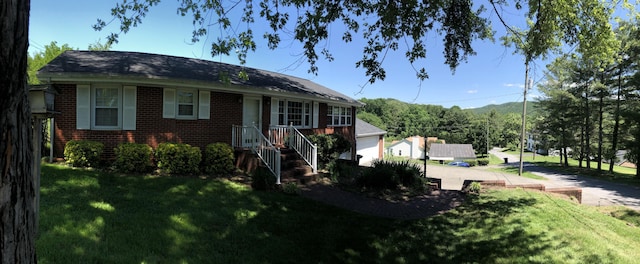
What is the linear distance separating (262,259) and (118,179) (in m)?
5.61

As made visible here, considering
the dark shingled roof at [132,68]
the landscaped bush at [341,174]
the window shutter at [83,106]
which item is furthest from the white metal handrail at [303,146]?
the window shutter at [83,106]

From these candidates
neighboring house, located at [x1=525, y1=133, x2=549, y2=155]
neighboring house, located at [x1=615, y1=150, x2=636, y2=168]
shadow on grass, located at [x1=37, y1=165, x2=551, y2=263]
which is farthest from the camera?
neighboring house, located at [x1=525, y1=133, x2=549, y2=155]

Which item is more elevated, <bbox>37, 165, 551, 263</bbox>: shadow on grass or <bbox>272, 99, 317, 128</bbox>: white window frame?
<bbox>272, 99, 317, 128</bbox>: white window frame

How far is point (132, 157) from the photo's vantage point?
9328 mm

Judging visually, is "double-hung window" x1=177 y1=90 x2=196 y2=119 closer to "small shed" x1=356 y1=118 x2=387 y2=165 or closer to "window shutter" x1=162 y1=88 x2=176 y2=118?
"window shutter" x1=162 y1=88 x2=176 y2=118

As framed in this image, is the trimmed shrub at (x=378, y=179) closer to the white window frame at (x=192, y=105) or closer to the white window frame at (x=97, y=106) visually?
the white window frame at (x=192, y=105)

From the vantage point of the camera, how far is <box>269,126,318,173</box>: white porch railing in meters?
11.4

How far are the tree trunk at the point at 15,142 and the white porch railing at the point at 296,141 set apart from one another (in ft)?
31.1

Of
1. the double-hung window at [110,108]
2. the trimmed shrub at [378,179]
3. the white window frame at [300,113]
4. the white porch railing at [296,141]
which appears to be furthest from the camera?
the white window frame at [300,113]

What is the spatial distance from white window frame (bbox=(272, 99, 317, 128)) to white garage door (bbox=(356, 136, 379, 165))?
1074cm

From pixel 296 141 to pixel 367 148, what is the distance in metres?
16.1

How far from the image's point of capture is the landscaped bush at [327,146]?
1283 cm

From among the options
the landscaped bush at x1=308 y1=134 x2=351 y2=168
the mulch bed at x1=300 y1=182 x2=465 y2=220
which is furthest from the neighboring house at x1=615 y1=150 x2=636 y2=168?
the mulch bed at x1=300 y1=182 x2=465 y2=220

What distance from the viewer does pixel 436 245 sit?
5574 millimetres
